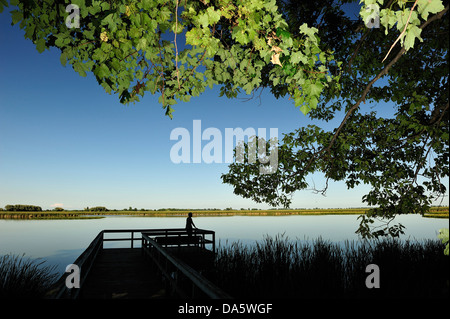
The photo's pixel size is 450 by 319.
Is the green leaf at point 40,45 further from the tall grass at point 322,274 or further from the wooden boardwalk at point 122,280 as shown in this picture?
the tall grass at point 322,274

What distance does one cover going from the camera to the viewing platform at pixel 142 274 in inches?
170

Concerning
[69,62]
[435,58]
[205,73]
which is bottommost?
[69,62]

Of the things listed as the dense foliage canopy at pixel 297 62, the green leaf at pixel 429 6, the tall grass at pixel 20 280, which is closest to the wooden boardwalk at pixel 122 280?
the tall grass at pixel 20 280

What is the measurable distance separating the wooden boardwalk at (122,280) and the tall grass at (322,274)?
5.36ft

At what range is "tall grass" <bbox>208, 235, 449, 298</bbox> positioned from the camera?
21.8 ft

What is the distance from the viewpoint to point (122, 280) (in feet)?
26.7

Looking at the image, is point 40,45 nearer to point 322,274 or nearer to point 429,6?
point 429,6

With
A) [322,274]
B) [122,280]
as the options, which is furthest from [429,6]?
[122,280]

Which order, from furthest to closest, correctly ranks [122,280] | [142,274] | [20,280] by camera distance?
[142,274] → [122,280] → [20,280]

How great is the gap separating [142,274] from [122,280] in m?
0.88
